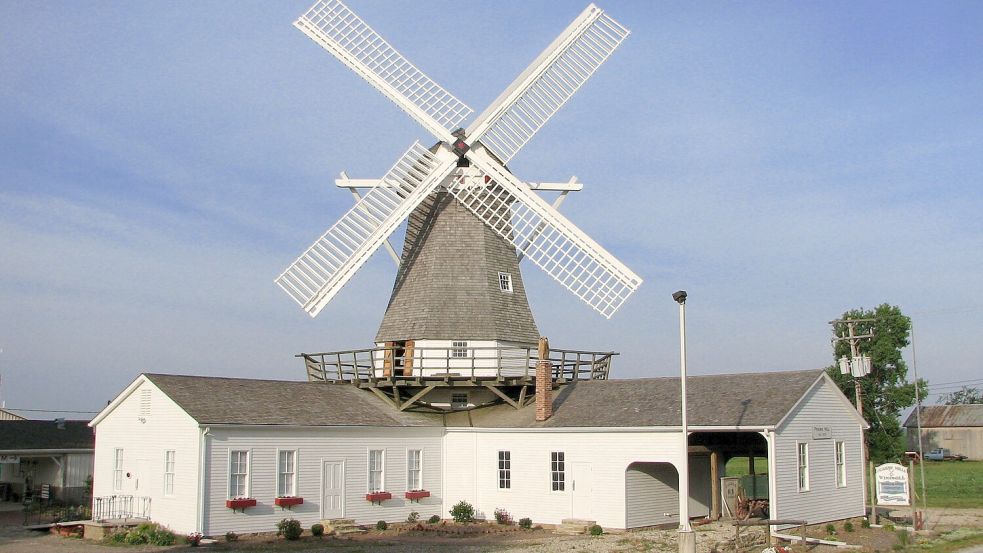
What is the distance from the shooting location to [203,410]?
23.7 m

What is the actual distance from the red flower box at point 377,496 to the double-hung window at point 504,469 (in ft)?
10.3

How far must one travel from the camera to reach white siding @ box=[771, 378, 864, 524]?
77.8 ft

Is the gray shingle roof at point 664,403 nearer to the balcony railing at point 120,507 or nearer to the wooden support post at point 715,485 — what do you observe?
the wooden support post at point 715,485

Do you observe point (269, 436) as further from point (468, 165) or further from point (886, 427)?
point (886, 427)

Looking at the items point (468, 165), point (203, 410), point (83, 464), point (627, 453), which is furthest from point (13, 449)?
point (627, 453)

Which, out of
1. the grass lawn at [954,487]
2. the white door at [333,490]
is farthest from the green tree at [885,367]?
the white door at [333,490]

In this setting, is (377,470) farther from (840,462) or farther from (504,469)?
(840,462)

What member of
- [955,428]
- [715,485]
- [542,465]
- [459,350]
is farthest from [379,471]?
[955,428]

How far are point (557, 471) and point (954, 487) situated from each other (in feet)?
93.5

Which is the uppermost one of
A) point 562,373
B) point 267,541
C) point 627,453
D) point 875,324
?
point 875,324

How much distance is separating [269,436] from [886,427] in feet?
126

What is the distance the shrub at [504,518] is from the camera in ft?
88.4

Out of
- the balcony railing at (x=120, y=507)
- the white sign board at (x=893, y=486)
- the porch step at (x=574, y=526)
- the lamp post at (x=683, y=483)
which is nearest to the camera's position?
the lamp post at (x=683, y=483)

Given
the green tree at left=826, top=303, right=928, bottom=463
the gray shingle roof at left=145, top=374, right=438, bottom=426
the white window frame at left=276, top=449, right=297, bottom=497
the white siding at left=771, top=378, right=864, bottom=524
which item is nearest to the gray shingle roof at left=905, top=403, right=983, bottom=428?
the green tree at left=826, top=303, right=928, bottom=463
